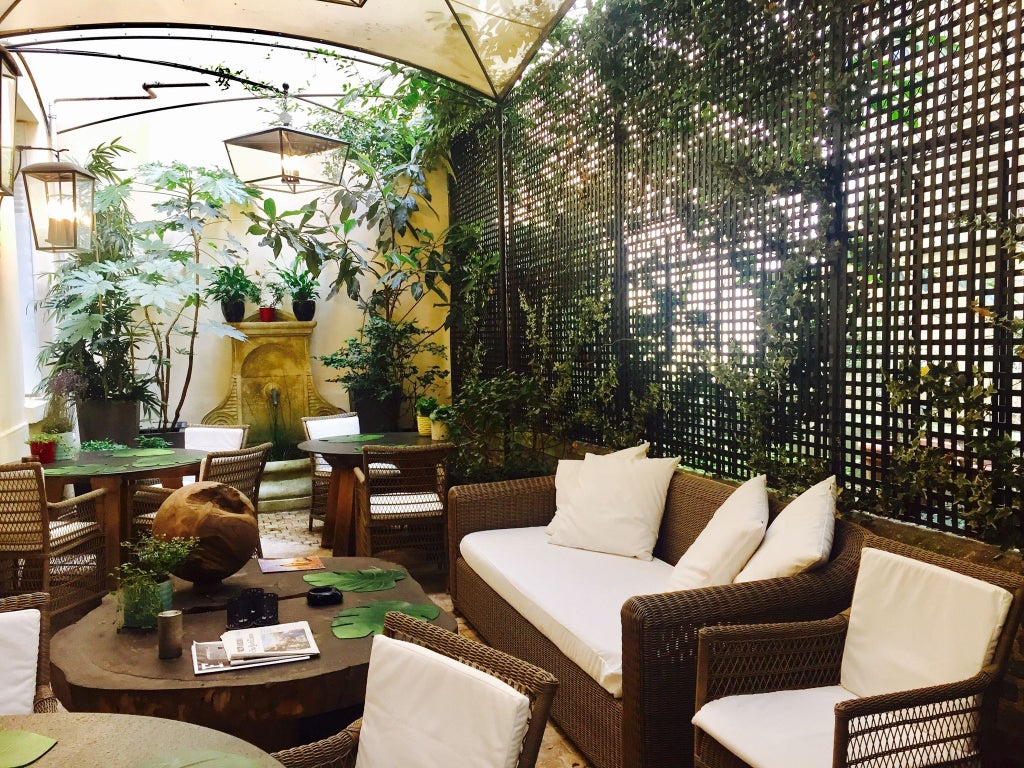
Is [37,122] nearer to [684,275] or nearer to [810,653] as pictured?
[684,275]

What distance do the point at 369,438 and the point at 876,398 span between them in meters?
3.87

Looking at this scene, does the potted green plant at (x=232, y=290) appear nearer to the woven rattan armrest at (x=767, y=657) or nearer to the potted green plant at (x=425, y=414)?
the potted green plant at (x=425, y=414)

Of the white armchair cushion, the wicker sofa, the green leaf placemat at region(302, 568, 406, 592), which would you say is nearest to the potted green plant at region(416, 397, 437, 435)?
the green leaf placemat at region(302, 568, 406, 592)

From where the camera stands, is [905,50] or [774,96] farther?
[774,96]

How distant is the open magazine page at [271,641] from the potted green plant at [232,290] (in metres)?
5.70

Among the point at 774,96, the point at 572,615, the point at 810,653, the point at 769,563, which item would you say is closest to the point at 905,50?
the point at 774,96

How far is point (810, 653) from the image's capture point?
2391 mm

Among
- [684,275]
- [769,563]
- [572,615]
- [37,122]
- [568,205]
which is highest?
[37,122]

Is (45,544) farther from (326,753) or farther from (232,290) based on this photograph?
(232,290)

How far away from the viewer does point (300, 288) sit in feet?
26.3

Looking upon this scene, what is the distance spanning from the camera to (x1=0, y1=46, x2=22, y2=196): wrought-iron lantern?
2.69 metres

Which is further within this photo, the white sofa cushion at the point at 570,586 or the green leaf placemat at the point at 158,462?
the green leaf placemat at the point at 158,462

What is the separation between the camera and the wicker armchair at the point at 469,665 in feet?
5.16

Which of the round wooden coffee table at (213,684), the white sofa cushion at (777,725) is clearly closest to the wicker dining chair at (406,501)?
the round wooden coffee table at (213,684)
